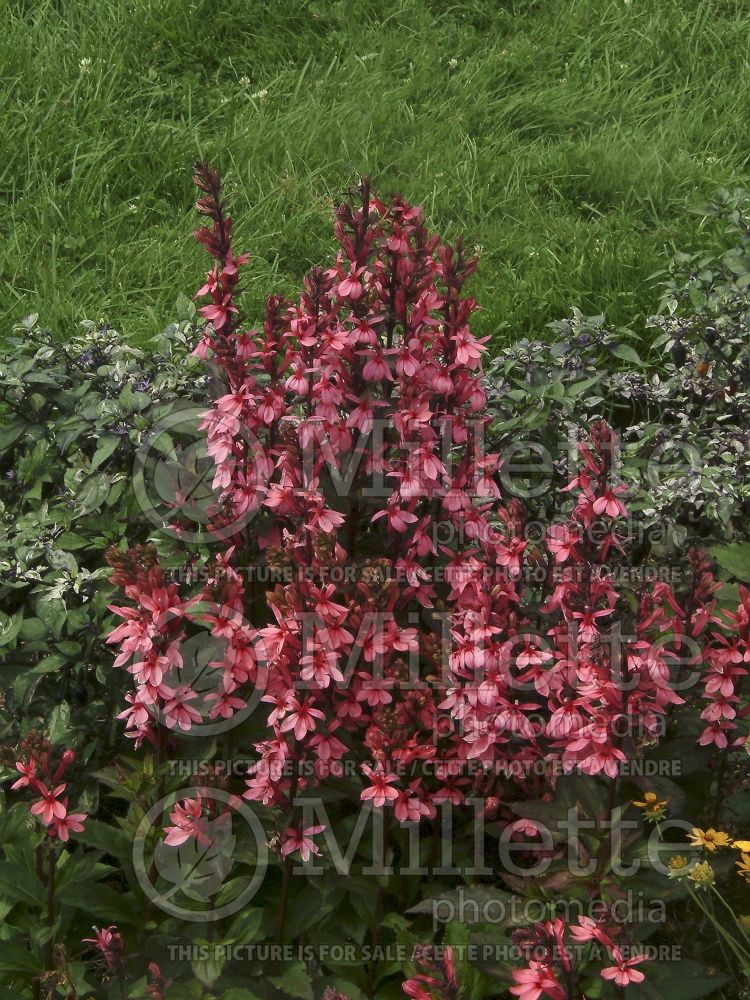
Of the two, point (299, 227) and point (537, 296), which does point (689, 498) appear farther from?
point (299, 227)

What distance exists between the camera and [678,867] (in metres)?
2.58

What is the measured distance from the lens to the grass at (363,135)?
17.0 feet

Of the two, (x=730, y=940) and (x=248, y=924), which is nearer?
(x=730, y=940)

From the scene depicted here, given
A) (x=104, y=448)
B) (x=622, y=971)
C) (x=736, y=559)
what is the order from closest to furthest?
(x=622, y=971)
(x=736, y=559)
(x=104, y=448)

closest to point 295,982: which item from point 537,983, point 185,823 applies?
point 185,823

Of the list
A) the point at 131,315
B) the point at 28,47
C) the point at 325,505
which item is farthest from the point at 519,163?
the point at 325,505

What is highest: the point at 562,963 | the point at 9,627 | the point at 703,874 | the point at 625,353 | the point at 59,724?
the point at 625,353

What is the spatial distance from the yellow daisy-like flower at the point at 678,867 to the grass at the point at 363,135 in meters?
2.64

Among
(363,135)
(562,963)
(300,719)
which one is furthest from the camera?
(363,135)

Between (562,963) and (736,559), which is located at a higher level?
(736,559)

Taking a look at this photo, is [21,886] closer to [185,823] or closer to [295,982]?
[185,823]

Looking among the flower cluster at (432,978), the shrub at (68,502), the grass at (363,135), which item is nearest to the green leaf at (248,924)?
the flower cluster at (432,978)

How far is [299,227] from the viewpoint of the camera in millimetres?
5414

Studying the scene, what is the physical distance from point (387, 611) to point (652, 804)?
72cm
